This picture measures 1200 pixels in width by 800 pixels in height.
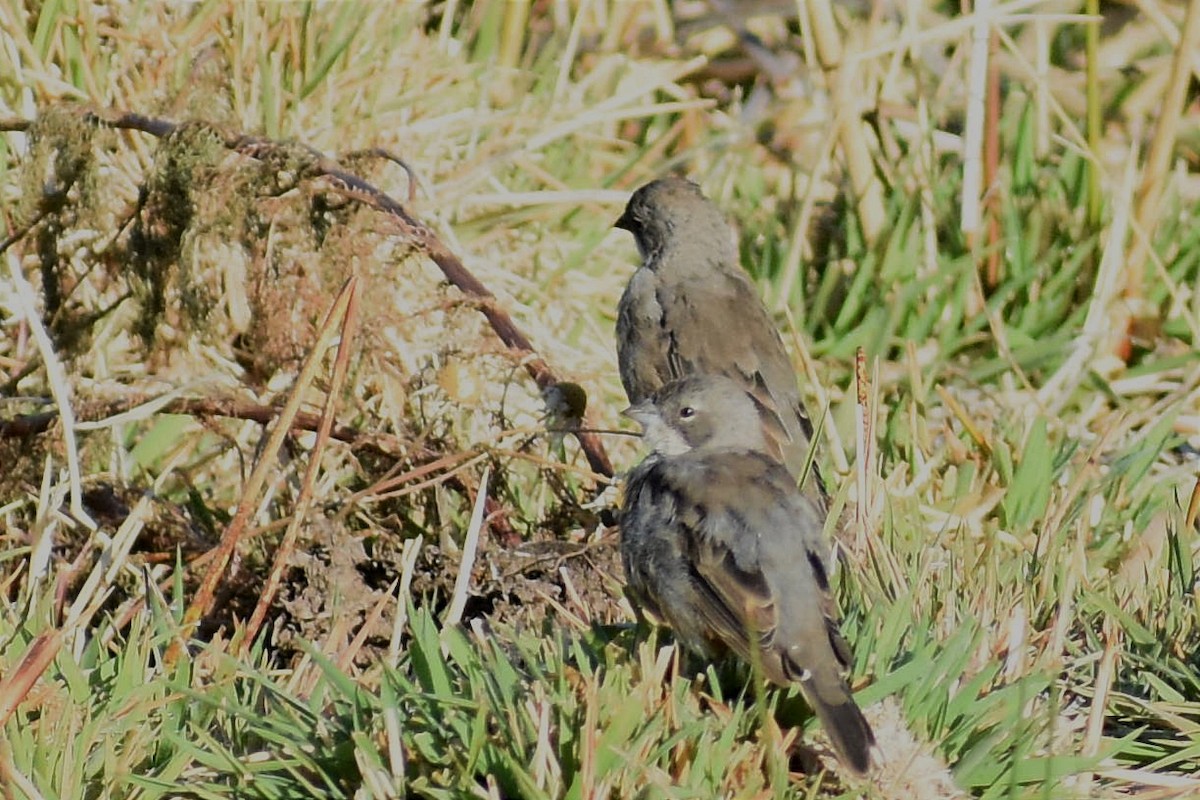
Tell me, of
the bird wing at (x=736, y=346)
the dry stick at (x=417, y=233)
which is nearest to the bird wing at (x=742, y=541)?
the dry stick at (x=417, y=233)

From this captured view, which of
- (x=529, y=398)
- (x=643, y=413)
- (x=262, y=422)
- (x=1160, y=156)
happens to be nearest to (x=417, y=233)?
(x=262, y=422)

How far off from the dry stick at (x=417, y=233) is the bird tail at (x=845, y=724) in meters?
1.44

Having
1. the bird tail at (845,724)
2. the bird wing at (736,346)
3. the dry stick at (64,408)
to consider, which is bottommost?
the bird wing at (736,346)

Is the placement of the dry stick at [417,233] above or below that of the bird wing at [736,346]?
above

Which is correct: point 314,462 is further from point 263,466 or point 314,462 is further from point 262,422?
point 262,422

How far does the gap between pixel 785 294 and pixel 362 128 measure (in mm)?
1622

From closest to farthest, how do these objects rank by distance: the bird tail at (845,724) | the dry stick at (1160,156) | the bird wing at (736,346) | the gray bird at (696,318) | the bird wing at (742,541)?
the bird tail at (845,724) → the bird wing at (742,541) → the bird wing at (736,346) → the gray bird at (696,318) → the dry stick at (1160,156)

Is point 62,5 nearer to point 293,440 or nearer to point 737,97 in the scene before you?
point 293,440

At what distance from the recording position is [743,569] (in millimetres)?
3715

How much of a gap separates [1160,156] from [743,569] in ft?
10.2

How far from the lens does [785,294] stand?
6418 mm

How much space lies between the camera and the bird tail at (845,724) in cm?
310

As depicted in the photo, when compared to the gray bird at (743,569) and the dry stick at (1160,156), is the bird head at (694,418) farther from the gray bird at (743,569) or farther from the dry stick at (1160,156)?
the dry stick at (1160,156)

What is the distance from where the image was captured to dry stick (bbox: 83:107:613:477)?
4465 mm
